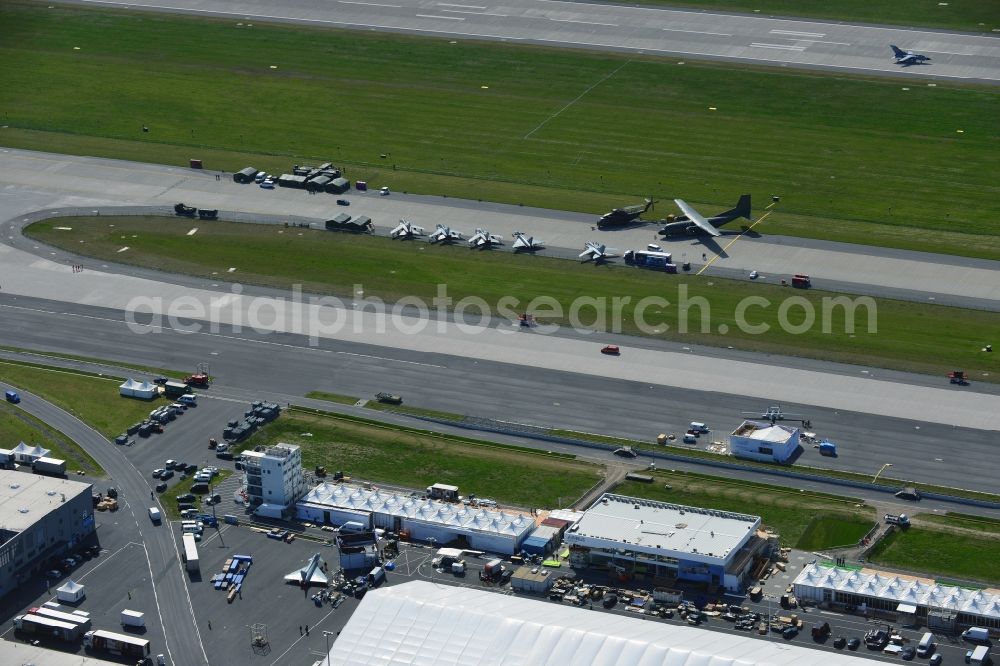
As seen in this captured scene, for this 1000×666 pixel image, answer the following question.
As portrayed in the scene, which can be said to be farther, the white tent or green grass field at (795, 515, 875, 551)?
green grass field at (795, 515, 875, 551)

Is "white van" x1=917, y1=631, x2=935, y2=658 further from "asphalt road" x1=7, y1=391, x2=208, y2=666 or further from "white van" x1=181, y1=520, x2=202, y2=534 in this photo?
"white van" x1=181, y1=520, x2=202, y2=534

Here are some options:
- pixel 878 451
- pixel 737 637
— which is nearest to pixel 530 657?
pixel 737 637

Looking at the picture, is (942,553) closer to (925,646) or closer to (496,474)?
(925,646)

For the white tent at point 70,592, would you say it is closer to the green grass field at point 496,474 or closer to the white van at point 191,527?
the white van at point 191,527

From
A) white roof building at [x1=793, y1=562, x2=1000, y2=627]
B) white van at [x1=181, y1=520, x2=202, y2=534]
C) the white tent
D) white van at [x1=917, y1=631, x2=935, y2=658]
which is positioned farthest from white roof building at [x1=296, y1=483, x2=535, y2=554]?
white van at [x1=917, y1=631, x2=935, y2=658]

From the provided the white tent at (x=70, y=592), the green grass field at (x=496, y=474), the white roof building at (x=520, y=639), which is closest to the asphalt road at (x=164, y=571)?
the white tent at (x=70, y=592)

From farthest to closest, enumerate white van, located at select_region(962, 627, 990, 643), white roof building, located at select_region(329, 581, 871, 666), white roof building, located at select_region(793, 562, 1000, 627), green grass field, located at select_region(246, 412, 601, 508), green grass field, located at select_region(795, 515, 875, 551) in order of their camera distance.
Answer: green grass field, located at select_region(246, 412, 601, 508) → green grass field, located at select_region(795, 515, 875, 551) → white roof building, located at select_region(793, 562, 1000, 627) → white van, located at select_region(962, 627, 990, 643) → white roof building, located at select_region(329, 581, 871, 666)
